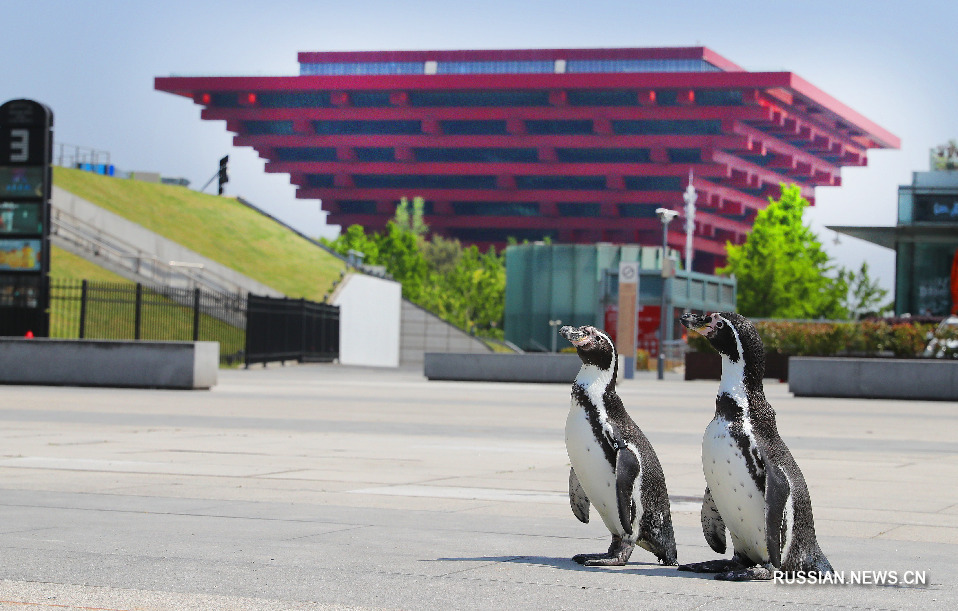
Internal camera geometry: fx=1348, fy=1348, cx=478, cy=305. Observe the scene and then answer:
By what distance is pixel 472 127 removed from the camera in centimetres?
14688

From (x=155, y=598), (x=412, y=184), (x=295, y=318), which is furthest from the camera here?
(x=412, y=184)

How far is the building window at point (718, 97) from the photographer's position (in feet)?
449

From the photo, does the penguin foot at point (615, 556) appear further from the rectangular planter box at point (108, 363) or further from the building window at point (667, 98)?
the building window at point (667, 98)

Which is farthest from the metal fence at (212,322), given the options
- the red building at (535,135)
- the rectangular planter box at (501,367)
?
the red building at (535,135)

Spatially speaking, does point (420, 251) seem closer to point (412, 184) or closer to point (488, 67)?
point (412, 184)

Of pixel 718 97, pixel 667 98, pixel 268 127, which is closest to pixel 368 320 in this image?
pixel 667 98

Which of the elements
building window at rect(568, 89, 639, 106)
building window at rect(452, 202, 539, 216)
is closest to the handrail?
building window at rect(568, 89, 639, 106)

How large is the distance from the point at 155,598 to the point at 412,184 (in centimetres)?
14529

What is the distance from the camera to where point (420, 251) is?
124062 mm

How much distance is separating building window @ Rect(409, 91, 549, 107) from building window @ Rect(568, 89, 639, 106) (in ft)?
10.2

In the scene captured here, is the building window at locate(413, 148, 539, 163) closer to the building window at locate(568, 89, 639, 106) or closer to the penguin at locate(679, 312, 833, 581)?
the building window at locate(568, 89, 639, 106)

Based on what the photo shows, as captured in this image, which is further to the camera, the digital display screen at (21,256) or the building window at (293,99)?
the building window at (293,99)

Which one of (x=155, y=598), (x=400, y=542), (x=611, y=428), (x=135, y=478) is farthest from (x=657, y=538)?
(x=135, y=478)

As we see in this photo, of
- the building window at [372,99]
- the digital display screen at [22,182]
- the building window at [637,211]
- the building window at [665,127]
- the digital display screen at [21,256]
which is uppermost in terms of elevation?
the building window at [372,99]
